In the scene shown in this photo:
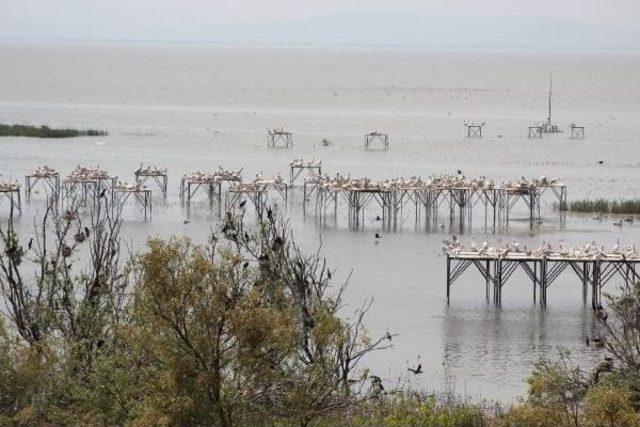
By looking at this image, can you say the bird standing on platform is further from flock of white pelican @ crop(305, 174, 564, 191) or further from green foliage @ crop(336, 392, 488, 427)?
flock of white pelican @ crop(305, 174, 564, 191)

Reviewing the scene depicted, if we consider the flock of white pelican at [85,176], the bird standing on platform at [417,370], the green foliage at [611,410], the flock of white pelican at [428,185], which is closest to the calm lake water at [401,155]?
the bird standing on platform at [417,370]

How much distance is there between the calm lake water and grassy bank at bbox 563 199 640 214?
0.91 m

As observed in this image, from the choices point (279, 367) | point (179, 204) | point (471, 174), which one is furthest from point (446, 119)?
point (279, 367)

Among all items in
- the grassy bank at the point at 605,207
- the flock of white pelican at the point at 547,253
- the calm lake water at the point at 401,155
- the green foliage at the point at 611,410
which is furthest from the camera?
the grassy bank at the point at 605,207

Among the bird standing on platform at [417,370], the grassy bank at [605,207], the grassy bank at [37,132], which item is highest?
the grassy bank at [37,132]

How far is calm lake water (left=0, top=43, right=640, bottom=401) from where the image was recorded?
29.9 meters

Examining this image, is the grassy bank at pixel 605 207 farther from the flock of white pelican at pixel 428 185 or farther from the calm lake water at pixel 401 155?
the flock of white pelican at pixel 428 185

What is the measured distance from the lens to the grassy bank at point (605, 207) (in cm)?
4766

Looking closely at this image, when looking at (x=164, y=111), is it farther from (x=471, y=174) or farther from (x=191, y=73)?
(x=191, y=73)

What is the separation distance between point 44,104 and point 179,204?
213 ft

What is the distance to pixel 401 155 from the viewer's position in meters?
70.3

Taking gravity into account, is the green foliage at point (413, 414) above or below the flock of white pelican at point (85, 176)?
below

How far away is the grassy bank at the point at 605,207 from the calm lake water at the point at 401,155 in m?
0.91

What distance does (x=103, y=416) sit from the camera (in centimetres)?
1677
